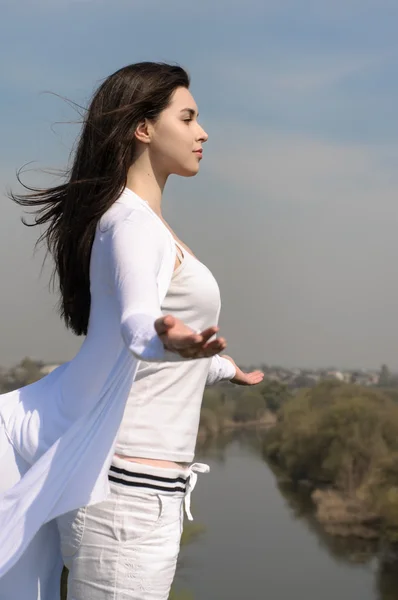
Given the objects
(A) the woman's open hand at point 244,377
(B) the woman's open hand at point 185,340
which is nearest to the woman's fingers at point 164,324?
(B) the woman's open hand at point 185,340

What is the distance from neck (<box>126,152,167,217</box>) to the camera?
115cm

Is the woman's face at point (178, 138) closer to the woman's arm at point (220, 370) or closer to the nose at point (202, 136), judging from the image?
the nose at point (202, 136)

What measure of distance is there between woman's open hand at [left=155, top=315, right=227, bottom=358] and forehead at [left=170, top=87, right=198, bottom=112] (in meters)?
0.43

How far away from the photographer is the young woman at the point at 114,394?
101cm

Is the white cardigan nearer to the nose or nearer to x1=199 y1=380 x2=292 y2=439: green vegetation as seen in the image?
the nose

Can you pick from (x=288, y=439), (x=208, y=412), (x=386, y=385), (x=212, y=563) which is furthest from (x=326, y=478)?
(x=386, y=385)

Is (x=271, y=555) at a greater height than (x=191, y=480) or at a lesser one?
lesser

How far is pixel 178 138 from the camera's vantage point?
116 cm

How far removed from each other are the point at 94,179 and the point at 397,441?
76.7ft

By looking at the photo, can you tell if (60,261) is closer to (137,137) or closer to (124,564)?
(137,137)

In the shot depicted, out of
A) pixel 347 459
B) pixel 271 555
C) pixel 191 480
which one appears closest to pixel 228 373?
pixel 191 480

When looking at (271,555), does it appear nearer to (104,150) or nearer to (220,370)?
(220,370)

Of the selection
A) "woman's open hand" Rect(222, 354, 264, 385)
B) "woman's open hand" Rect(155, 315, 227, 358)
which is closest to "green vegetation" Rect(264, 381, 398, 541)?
"woman's open hand" Rect(222, 354, 264, 385)

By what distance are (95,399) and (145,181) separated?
0.99 feet
